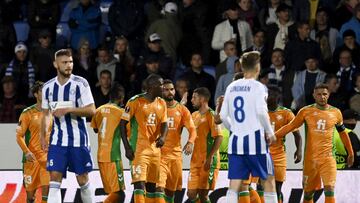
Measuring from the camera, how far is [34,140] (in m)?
18.7

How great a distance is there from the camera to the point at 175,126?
1830 centimetres

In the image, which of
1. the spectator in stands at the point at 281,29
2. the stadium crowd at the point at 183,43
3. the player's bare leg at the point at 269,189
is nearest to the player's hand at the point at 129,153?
the player's bare leg at the point at 269,189

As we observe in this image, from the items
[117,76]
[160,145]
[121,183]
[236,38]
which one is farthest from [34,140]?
[236,38]

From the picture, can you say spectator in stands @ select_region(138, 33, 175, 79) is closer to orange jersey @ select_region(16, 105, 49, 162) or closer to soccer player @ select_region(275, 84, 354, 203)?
orange jersey @ select_region(16, 105, 49, 162)

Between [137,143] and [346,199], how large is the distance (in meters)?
4.29

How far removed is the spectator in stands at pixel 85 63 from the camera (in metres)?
23.1

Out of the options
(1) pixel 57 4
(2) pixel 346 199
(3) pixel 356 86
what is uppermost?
(1) pixel 57 4

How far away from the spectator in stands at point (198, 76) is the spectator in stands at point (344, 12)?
2957 millimetres

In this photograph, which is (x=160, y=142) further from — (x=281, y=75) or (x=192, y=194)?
(x=281, y=75)

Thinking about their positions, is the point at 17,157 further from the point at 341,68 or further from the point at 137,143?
the point at 341,68

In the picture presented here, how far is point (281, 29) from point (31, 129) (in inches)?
259

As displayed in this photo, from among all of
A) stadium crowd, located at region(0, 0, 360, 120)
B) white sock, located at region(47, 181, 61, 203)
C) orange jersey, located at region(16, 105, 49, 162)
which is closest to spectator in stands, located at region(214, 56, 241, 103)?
stadium crowd, located at region(0, 0, 360, 120)

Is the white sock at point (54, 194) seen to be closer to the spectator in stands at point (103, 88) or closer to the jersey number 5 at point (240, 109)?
the jersey number 5 at point (240, 109)

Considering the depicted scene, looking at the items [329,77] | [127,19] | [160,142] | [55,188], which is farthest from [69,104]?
[127,19]
